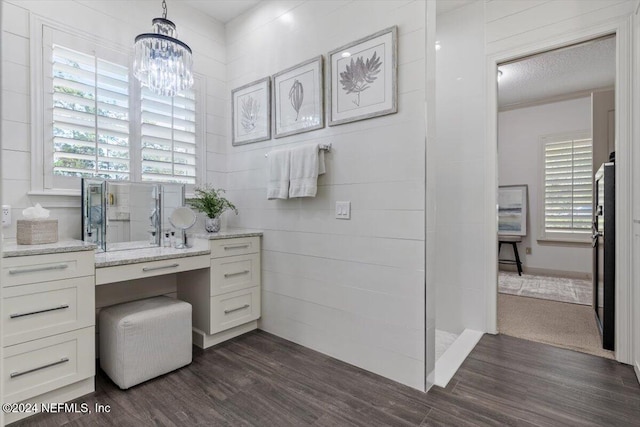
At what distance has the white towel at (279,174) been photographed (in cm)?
271

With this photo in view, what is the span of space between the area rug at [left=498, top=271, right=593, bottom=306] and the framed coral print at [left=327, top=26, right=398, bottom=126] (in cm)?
330

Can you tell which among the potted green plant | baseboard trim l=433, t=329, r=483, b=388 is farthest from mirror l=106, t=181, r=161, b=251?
baseboard trim l=433, t=329, r=483, b=388

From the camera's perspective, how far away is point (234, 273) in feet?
9.37

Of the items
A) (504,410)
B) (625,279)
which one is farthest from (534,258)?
(504,410)

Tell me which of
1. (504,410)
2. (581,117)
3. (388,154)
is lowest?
(504,410)

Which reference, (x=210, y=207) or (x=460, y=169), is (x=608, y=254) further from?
(x=210, y=207)

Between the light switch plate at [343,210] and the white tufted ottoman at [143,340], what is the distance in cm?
128

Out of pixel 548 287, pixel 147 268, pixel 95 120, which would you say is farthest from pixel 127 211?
pixel 548 287

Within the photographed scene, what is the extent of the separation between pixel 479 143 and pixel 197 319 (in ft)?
9.18

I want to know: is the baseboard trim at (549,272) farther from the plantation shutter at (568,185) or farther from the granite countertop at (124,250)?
the granite countertop at (124,250)

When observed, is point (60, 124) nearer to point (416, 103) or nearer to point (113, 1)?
point (113, 1)

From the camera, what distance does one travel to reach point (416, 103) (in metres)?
2.19

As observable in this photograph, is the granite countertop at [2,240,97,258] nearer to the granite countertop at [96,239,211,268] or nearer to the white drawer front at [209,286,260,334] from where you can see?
the granite countertop at [96,239,211,268]

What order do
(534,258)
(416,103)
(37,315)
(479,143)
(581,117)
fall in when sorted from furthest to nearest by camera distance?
(534,258)
(581,117)
(479,143)
(416,103)
(37,315)
